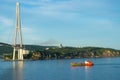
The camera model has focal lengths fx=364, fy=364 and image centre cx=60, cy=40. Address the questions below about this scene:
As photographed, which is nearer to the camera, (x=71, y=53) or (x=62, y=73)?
(x=62, y=73)

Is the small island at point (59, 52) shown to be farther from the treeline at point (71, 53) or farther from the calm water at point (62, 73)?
the calm water at point (62, 73)

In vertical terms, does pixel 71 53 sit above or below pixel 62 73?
above

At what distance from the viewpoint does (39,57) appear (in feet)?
472

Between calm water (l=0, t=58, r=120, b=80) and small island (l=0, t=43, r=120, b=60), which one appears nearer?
calm water (l=0, t=58, r=120, b=80)

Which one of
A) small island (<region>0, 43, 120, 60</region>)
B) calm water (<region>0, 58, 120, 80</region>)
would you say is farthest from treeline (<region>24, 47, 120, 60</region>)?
calm water (<region>0, 58, 120, 80</region>)

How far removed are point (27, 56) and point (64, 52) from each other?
33.1m

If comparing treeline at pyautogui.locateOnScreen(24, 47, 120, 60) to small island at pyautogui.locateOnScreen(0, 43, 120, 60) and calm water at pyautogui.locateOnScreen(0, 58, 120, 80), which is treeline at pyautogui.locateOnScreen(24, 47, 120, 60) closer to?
small island at pyautogui.locateOnScreen(0, 43, 120, 60)

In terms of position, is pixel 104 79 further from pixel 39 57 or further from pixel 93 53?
pixel 93 53

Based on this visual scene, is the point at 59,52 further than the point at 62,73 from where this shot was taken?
Yes

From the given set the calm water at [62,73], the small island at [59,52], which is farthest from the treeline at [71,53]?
the calm water at [62,73]

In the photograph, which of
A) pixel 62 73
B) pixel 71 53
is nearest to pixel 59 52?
pixel 71 53

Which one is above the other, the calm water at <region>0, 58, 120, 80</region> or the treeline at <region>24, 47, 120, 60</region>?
the treeline at <region>24, 47, 120, 60</region>

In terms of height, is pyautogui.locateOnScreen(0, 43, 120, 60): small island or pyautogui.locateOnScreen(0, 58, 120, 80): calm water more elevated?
pyautogui.locateOnScreen(0, 43, 120, 60): small island

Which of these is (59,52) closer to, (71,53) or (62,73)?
(71,53)
